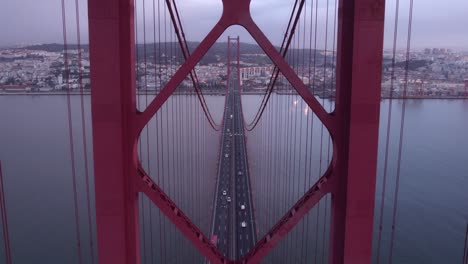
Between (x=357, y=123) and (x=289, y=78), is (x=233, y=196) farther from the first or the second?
(x=357, y=123)

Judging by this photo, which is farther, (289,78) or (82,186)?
(82,186)

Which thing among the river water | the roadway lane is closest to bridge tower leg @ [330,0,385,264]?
the river water

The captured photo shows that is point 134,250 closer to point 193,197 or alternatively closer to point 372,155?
point 372,155

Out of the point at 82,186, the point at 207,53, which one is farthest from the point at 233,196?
the point at 207,53

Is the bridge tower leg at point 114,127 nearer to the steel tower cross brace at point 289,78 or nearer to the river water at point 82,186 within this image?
the steel tower cross brace at point 289,78

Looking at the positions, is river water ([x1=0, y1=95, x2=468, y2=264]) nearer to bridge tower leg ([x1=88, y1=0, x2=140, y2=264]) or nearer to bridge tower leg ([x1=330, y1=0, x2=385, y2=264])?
bridge tower leg ([x1=88, y1=0, x2=140, y2=264])

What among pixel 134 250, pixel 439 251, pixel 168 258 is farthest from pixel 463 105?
pixel 134 250
